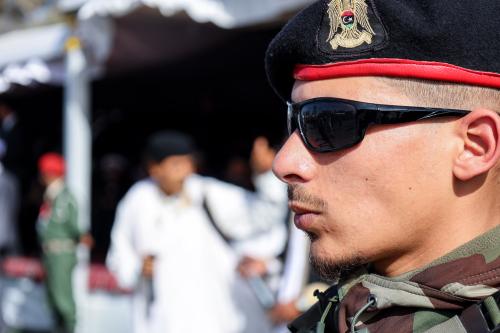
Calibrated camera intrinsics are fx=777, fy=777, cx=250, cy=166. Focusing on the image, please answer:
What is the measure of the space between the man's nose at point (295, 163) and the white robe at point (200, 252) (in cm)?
344

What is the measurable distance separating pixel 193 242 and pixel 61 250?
194cm

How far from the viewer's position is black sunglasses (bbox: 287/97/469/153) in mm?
1194

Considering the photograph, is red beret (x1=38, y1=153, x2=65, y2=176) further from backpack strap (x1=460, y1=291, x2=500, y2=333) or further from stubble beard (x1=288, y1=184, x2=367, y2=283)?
backpack strap (x1=460, y1=291, x2=500, y2=333)

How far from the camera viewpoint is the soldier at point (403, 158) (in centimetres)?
118

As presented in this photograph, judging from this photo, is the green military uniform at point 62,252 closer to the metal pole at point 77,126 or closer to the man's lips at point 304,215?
the metal pole at point 77,126

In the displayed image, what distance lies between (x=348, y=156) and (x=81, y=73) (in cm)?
546

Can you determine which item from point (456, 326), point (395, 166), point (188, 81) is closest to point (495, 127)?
point (395, 166)

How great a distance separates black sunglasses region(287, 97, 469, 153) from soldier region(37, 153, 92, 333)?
533 centimetres

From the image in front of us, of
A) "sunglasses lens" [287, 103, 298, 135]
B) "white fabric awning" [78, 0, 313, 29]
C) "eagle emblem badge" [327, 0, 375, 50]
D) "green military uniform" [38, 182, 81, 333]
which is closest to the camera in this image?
"eagle emblem badge" [327, 0, 375, 50]

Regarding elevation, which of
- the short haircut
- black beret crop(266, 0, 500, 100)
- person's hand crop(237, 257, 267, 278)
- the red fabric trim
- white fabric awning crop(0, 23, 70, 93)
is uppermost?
white fabric awning crop(0, 23, 70, 93)

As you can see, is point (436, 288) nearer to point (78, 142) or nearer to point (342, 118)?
point (342, 118)

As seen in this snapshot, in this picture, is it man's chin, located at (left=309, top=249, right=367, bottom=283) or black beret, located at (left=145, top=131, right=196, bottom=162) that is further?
black beret, located at (left=145, top=131, right=196, bottom=162)

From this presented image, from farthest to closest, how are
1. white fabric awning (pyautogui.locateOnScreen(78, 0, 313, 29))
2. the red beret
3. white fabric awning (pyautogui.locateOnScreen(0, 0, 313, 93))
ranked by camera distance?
the red beret, white fabric awning (pyautogui.locateOnScreen(0, 0, 313, 93)), white fabric awning (pyautogui.locateOnScreen(78, 0, 313, 29))

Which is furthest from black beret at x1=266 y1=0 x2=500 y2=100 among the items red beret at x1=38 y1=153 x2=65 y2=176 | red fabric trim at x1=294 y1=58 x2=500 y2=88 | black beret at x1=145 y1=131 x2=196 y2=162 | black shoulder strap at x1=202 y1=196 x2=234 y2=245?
red beret at x1=38 y1=153 x2=65 y2=176
